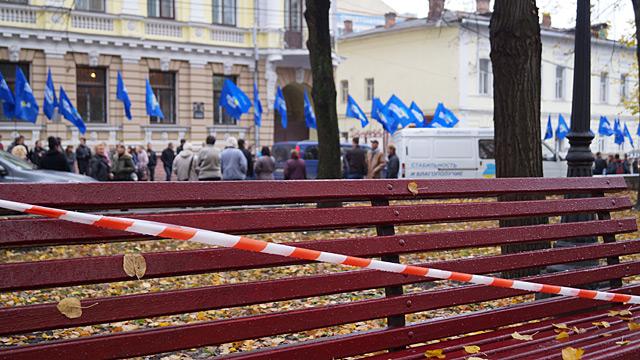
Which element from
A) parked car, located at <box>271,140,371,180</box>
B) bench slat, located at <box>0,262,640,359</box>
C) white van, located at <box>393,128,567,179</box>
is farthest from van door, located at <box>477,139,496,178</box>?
bench slat, located at <box>0,262,640,359</box>

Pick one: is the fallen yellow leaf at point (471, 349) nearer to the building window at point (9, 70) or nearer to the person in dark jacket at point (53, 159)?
the person in dark jacket at point (53, 159)

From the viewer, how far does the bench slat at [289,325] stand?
2898 mm

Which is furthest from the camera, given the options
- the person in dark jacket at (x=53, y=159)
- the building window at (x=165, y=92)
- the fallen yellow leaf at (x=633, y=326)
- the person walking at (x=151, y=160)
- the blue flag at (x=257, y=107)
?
the building window at (x=165, y=92)

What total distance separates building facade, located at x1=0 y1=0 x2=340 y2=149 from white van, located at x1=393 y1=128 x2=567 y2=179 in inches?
512

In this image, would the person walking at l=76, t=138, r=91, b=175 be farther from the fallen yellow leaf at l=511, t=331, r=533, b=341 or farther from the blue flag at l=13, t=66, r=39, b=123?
the fallen yellow leaf at l=511, t=331, r=533, b=341

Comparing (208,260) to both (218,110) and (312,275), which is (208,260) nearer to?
(312,275)

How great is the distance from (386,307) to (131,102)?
3103 centimetres

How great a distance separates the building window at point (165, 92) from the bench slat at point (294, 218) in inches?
1222

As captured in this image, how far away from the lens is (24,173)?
49.4 feet

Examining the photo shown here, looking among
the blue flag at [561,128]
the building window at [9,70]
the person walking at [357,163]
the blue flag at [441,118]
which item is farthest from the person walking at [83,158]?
the blue flag at [561,128]

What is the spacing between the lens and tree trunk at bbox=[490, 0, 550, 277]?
26.5 ft

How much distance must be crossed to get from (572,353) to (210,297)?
185 cm

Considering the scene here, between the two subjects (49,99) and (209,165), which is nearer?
(209,165)

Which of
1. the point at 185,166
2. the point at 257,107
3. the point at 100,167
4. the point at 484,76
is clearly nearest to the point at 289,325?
the point at 185,166
